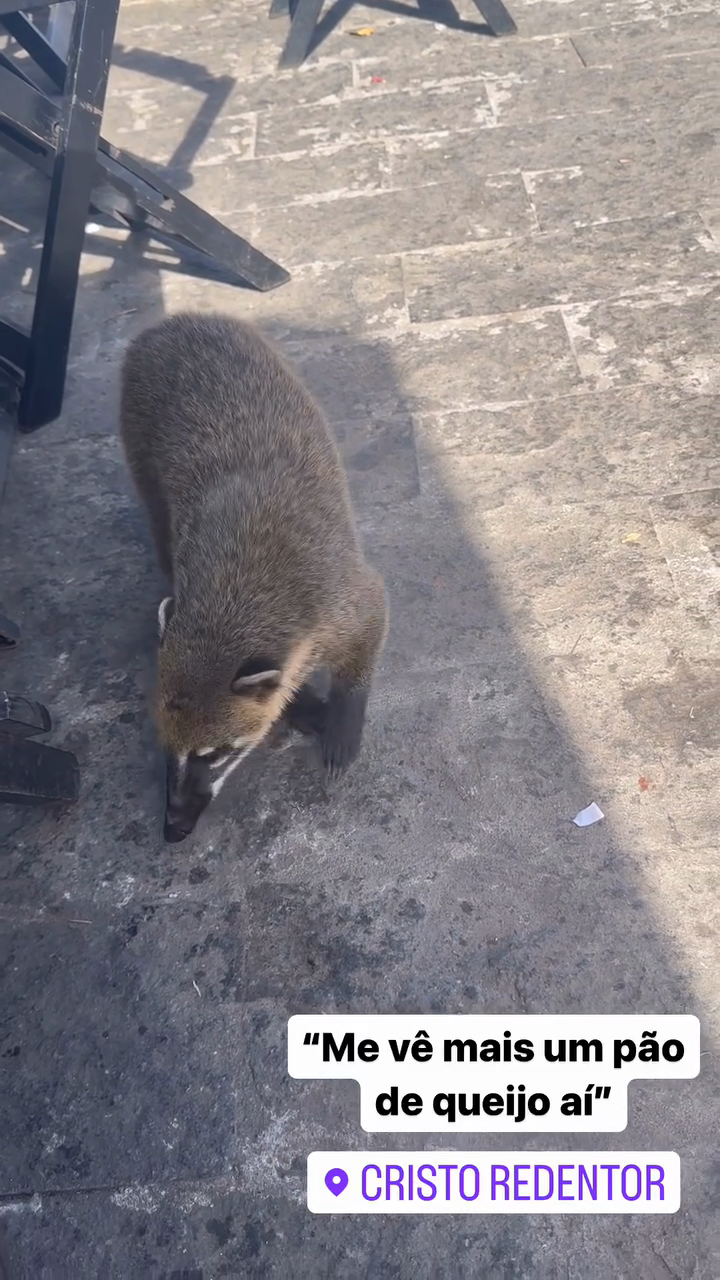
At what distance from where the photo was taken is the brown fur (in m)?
3.32

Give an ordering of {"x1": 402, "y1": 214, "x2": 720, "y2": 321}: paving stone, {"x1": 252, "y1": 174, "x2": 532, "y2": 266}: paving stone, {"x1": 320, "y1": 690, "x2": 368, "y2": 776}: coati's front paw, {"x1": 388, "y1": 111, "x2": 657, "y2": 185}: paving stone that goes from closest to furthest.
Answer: {"x1": 320, "y1": 690, "x2": 368, "y2": 776}: coati's front paw < {"x1": 402, "y1": 214, "x2": 720, "y2": 321}: paving stone < {"x1": 252, "y1": 174, "x2": 532, "y2": 266}: paving stone < {"x1": 388, "y1": 111, "x2": 657, "y2": 185}: paving stone

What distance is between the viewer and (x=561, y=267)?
5582mm

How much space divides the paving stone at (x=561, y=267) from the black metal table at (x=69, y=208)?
3.18ft

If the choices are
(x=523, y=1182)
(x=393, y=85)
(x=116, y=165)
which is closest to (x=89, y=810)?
(x=523, y=1182)

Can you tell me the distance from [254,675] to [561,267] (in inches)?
144

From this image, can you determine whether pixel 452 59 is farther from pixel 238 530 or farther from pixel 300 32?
pixel 238 530

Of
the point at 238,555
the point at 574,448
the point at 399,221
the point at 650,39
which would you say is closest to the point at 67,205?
the point at 399,221

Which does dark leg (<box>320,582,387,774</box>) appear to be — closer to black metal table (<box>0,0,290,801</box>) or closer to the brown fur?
the brown fur

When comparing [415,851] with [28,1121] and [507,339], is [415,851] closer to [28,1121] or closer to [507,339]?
[28,1121]

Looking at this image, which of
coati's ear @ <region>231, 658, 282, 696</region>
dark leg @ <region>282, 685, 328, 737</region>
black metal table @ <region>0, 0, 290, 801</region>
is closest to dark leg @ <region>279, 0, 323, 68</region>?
black metal table @ <region>0, 0, 290, 801</region>

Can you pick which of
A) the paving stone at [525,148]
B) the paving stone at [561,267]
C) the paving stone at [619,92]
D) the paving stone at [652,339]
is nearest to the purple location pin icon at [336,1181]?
the paving stone at [652,339]

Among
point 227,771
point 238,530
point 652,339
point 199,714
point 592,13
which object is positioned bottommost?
point 652,339

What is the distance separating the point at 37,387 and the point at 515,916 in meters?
3.77

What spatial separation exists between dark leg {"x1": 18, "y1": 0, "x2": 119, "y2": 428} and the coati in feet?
2.86
